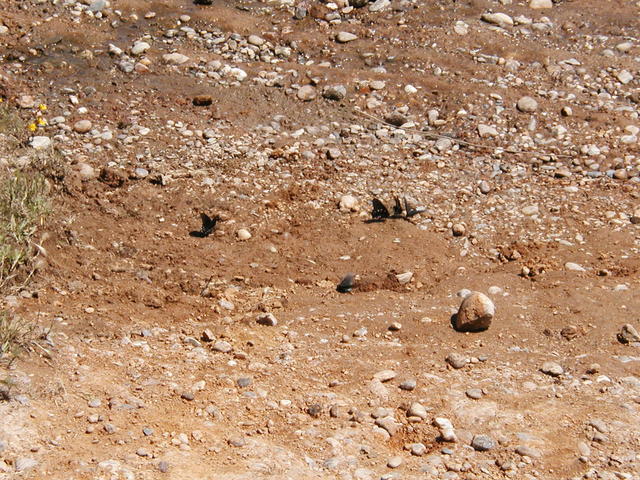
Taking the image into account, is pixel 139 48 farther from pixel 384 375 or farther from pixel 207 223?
pixel 384 375

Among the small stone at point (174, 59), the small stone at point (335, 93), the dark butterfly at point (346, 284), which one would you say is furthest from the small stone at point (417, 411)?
the small stone at point (174, 59)

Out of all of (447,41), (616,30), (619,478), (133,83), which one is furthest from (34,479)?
(616,30)

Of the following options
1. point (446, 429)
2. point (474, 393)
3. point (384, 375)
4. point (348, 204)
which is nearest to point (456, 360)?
point (474, 393)

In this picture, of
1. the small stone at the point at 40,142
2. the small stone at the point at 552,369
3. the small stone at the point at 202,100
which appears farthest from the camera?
the small stone at the point at 202,100

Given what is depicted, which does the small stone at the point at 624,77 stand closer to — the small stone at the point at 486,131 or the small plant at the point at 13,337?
the small stone at the point at 486,131

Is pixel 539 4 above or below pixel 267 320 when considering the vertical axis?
above

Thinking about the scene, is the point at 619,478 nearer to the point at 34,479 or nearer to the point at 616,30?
the point at 34,479
